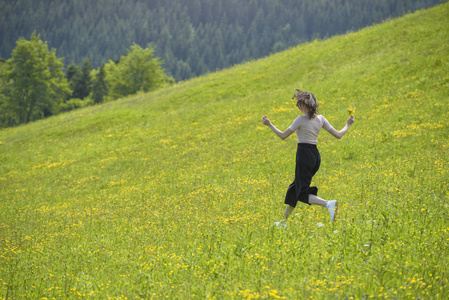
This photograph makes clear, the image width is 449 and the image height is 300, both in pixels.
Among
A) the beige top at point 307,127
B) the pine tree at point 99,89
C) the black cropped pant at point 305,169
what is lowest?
the pine tree at point 99,89

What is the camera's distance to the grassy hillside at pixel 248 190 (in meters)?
5.37

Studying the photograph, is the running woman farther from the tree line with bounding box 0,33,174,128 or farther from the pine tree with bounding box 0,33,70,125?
the tree line with bounding box 0,33,174,128

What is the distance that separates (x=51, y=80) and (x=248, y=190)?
5799 cm

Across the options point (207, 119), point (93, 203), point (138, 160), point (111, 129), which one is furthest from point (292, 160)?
point (111, 129)

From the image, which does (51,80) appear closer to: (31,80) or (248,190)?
(31,80)

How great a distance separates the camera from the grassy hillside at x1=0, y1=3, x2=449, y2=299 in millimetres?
5371

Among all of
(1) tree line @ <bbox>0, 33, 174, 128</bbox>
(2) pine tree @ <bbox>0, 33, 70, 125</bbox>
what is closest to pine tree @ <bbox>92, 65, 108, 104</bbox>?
(1) tree line @ <bbox>0, 33, 174, 128</bbox>

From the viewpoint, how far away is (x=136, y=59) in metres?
68.3

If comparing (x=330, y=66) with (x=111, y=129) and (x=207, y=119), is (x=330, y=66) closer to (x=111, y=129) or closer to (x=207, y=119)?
(x=207, y=119)

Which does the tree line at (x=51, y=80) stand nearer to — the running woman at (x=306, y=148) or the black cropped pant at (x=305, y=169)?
the running woman at (x=306, y=148)

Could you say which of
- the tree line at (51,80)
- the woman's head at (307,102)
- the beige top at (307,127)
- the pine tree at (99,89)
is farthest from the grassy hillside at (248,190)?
the pine tree at (99,89)

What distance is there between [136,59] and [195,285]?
67.5 metres

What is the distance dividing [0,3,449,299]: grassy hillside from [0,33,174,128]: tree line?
3148 centimetres

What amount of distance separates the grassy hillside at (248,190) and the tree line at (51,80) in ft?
103
